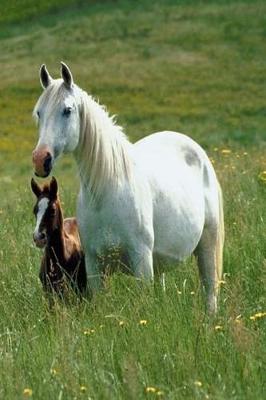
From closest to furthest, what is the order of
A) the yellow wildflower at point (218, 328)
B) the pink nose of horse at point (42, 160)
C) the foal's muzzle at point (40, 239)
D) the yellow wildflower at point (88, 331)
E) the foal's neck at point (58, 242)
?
the yellow wildflower at point (218, 328) < the yellow wildflower at point (88, 331) < the pink nose of horse at point (42, 160) < the foal's muzzle at point (40, 239) < the foal's neck at point (58, 242)

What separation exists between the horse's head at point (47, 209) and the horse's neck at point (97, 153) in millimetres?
512

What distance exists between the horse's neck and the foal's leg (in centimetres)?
127

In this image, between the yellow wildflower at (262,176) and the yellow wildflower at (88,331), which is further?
the yellow wildflower at (262,176)

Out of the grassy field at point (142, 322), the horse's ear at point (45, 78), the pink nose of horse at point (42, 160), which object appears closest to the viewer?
the grassy field at point (142, 322)

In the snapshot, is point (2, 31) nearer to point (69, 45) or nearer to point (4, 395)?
point (69, 45)

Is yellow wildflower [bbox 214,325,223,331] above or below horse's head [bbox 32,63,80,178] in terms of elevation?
below

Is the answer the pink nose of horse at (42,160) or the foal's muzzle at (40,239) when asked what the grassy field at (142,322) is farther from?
the pink nose of horse at (42,160)

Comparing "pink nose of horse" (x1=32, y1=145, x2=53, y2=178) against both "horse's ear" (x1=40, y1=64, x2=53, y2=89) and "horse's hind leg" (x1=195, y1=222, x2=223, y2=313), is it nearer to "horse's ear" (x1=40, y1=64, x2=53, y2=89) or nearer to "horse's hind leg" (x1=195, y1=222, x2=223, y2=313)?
"horse's ear" (x1=40, y1=64, x2=53, y2=89)

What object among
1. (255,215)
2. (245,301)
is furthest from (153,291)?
(255,215)

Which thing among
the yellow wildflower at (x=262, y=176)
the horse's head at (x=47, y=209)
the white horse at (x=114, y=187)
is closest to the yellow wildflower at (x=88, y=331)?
the white horse at (x=114, y=187)

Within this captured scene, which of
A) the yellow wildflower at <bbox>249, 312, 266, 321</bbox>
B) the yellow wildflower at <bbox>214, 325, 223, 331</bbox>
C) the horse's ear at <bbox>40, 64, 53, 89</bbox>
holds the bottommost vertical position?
the yellow wildflower at <bbox>249, 312, 266, 321</bbox>

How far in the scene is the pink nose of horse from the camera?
23.7ft

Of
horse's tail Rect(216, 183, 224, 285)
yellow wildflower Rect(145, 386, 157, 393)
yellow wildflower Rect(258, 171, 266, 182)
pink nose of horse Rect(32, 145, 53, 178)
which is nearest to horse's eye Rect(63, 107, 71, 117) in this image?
pink nose of horse Rect(32, 145, 53, 178)

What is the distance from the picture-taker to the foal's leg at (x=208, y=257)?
28.6 ft
